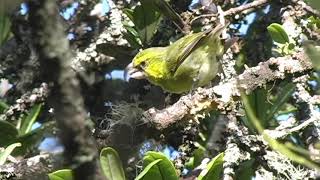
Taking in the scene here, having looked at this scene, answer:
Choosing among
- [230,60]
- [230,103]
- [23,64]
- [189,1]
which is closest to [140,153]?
[230,103]

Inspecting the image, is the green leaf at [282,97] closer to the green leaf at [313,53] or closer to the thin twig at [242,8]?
the thin twig at [242,8]

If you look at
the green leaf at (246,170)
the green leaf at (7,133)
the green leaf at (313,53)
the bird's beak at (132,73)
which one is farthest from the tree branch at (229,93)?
the green leaf at (313,53)

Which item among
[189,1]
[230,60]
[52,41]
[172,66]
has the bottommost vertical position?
[172,66]

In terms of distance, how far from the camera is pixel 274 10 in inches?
118

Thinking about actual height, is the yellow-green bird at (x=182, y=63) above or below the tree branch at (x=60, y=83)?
below

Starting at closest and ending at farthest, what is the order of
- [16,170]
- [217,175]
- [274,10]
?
[217,175] < [16,170] < [274,10]

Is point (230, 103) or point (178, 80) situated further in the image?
point (178, 80)

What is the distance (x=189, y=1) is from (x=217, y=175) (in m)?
1.22

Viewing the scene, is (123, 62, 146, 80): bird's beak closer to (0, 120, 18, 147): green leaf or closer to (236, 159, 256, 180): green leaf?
(0, 120, 18, 147): green leaf

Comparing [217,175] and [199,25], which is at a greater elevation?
[199,25]

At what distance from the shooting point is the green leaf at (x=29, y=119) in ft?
9.08

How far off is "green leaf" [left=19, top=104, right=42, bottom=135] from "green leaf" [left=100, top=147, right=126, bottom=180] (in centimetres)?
108

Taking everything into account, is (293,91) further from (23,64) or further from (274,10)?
(23,64)

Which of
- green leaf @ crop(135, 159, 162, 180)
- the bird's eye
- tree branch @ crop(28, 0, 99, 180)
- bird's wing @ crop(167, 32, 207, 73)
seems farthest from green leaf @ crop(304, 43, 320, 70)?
the bird's eye
